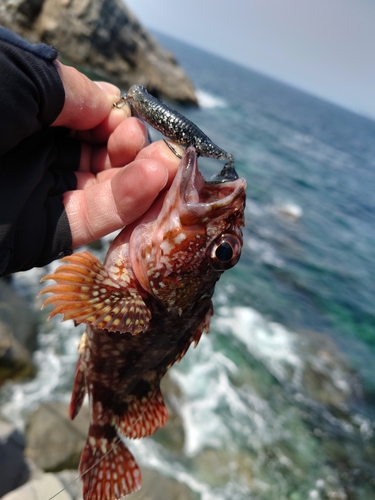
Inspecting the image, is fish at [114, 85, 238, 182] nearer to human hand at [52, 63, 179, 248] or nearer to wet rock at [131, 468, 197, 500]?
human hand at [52, 63, 179, 248]

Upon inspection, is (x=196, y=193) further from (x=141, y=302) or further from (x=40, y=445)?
(x=40, y=445)

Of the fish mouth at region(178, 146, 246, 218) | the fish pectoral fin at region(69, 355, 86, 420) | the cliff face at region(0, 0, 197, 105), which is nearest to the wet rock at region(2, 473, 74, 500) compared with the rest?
the fish pectoral fin at region(69, 355, 86, 420)

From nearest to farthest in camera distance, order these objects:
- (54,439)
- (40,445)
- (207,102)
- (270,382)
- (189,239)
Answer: (189,239) < (40,445) < (54,439) < (270,382) < (207,102)

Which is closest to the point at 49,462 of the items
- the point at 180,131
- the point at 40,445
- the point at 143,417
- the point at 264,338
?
the point at 40,445

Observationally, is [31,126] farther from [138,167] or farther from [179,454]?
[179,454]

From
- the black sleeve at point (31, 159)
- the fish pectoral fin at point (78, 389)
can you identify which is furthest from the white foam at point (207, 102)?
the fish pectoral fin at point (78, 389)

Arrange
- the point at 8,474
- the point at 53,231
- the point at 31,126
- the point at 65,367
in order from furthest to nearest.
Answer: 1. the point at 65,367
2. the point at 8,474
3. the point at 53,231
4. the point at 31,126

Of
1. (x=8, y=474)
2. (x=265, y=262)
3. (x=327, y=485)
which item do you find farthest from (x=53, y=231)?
(x=265, y=262)
